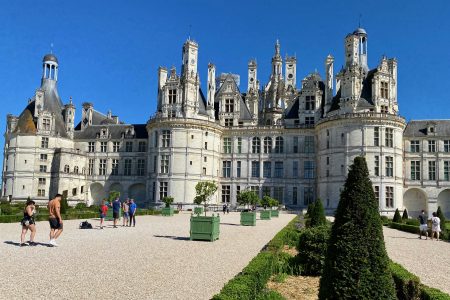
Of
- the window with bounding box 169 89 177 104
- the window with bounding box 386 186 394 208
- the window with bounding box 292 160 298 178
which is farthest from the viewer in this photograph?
the window with bounding box 169 89 177 104

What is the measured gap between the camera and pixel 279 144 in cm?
5781

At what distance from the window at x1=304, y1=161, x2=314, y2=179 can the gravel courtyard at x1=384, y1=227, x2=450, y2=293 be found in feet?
112

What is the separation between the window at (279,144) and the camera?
189 feet

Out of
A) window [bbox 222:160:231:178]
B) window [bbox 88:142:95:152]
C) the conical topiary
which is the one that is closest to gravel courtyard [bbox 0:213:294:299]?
the conical topiary

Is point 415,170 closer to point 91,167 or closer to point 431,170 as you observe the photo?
point 431,170

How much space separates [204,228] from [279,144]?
40307mm

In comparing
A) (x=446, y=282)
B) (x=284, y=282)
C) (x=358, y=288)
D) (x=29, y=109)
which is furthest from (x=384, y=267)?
(x=29, y=109)

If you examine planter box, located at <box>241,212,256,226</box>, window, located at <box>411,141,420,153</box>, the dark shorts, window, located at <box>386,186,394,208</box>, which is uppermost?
window, located at <box>411,141,420,153</box>

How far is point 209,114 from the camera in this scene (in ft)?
190

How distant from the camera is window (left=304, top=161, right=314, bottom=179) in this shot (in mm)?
56125

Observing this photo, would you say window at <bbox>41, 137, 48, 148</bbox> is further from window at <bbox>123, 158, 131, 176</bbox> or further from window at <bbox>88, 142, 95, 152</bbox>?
window at <bbox>123, 158, 131, 176</bbox>

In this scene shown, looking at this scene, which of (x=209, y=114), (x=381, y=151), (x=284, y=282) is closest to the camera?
(x=284, y=282)

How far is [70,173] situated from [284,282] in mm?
54055

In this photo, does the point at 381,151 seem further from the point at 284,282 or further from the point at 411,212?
the point at 284,282
